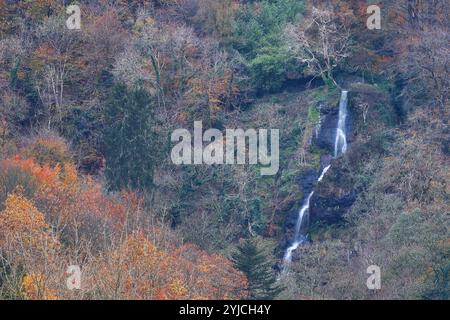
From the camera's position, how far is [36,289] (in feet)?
77.5

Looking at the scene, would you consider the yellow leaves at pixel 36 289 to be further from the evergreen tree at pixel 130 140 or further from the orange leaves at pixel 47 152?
the evergreen tree at pixel 130 140

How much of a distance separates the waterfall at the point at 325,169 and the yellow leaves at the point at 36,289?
1778 centimetres

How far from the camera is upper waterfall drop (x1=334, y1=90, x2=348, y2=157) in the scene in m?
45.7

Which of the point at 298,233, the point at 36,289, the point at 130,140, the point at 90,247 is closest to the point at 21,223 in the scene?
the point at 90,247

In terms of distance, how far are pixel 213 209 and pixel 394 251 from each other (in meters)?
13.8

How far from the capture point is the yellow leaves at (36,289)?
22.9 meters

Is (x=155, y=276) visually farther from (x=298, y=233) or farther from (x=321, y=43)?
(x=321, y=43)

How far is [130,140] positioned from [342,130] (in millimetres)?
10924

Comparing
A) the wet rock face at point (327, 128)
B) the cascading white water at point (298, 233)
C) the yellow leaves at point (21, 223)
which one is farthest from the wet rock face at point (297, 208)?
the yellow leaves at point (21, 223)

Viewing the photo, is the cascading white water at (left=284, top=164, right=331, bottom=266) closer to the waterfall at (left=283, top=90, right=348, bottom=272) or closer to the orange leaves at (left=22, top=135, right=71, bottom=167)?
the waterfall at (left=283, top=90, right=348, bottom=272)

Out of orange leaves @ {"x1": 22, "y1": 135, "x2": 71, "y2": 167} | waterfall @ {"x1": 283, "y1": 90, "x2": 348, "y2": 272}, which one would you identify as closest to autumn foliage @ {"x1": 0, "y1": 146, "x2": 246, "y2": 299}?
orange leaves @ {"x1": 22, "y1": 135, "x2": 71, "y2": 167}

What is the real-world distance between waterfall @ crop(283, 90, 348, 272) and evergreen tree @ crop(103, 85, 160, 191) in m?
7.61
